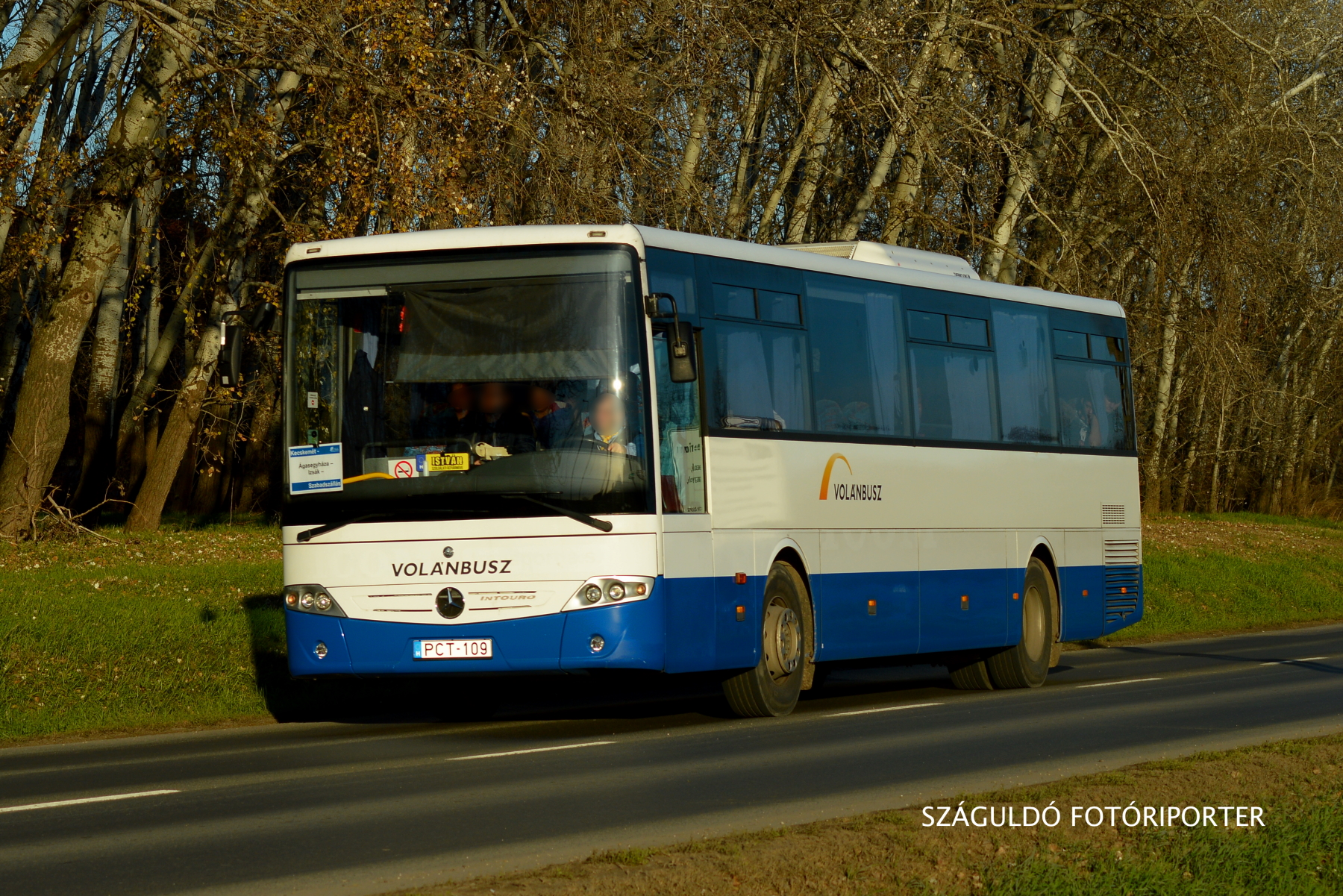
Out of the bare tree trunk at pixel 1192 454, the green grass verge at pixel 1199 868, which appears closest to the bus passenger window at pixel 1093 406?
the green grass verge at pixel 1199 868

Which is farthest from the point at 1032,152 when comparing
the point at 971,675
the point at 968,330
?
the point at 971,675

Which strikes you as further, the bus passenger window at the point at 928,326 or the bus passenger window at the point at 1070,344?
the bus passenger window at the point at 1070,344

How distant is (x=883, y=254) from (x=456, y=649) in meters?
6.20

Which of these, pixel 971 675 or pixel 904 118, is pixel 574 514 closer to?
pixel 971 675

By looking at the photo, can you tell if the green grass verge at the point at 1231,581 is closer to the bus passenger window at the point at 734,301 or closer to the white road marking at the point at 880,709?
the white road marking at the point at 880,709

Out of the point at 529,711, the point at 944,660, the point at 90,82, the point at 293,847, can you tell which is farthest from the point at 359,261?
the point at 90,82

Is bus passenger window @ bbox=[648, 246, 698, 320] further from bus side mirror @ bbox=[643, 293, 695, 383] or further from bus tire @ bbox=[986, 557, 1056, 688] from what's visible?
bus tire @ bbox=[986, 557, 1056, 688]

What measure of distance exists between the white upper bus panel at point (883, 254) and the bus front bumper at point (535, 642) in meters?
4.26

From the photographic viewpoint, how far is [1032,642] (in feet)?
59.3

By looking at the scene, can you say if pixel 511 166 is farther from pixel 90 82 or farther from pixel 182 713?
pixel 90 82

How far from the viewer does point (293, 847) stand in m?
8.24

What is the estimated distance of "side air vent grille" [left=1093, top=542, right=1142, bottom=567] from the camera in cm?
Result: 1947

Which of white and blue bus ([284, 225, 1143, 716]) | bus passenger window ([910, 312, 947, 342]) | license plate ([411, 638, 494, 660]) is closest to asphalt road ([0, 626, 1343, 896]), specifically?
license plate ([411, 638, 494, 660])

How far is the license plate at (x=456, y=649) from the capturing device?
12391mm
